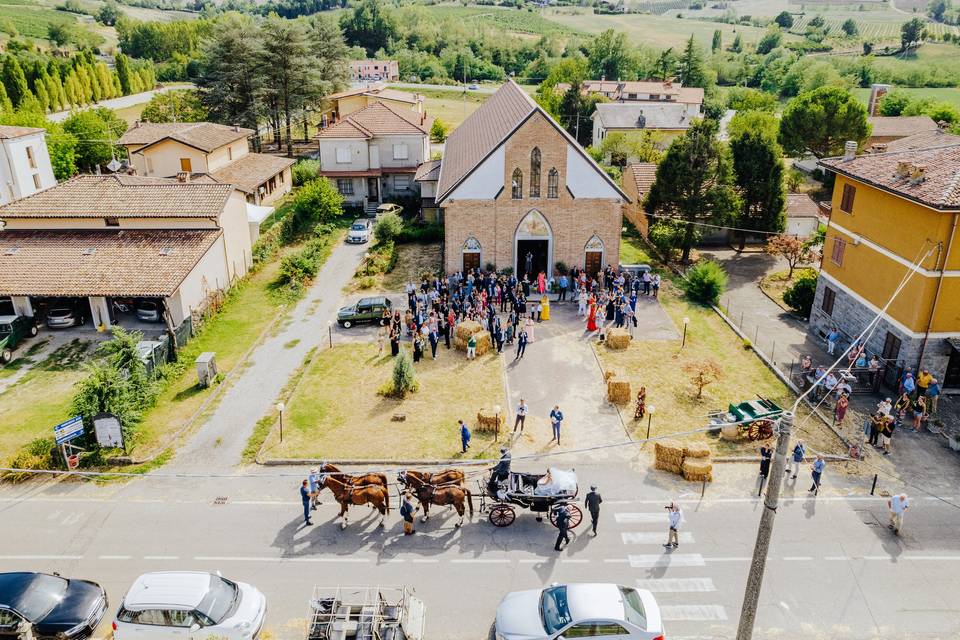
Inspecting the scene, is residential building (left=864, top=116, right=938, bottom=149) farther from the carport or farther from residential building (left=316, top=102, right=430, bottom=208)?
the carport

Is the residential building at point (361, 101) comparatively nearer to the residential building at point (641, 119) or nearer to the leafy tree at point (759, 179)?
the residential building at point (641, 119)

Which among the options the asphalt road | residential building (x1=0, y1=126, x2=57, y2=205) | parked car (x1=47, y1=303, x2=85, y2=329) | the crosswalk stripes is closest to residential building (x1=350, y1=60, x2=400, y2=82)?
residential building (x1=0, y1=126, x2=57, y2=205)

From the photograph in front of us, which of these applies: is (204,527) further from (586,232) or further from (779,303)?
(779,303)

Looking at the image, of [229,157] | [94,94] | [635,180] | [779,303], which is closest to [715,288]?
[779,303]

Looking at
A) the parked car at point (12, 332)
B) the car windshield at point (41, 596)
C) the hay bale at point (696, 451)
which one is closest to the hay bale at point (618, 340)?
the hay bale at point (696, 451)

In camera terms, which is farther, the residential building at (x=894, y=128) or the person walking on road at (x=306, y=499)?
the residential building at (x=894, y=128)

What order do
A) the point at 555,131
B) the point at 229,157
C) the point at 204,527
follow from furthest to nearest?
the point at 229,157
the point at 555,131
the point at 204,527
